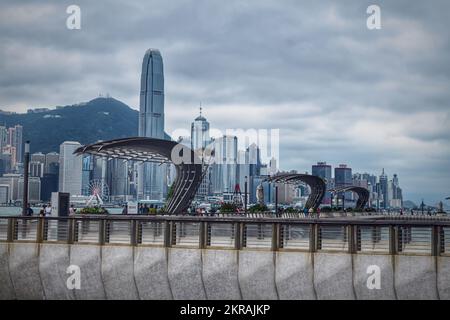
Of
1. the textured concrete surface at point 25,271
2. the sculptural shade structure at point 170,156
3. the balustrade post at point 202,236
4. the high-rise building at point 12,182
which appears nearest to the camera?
the balustrade post at point 202,236

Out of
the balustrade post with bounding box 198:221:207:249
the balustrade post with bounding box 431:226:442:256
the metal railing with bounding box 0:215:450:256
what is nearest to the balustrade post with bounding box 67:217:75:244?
the metal railing with bounding box 0:215:450:256

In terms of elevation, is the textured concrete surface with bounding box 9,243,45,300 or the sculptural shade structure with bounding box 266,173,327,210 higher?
the sculptural shade structure with bounding box 266,173,327,210

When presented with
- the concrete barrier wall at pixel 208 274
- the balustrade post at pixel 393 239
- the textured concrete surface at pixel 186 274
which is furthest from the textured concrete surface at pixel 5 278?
the balustrade post at pixel 393 239

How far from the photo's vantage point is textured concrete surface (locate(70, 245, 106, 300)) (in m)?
22.5

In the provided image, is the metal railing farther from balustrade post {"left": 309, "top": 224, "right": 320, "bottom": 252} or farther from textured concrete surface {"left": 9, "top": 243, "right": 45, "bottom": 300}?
textured concrete surface {"left": 9, "top": 243, "right": 45, "bottom": 300}

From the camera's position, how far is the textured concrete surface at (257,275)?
814 inches

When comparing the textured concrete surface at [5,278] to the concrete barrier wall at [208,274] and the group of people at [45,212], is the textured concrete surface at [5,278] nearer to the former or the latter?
the concrete barrier wall at [208,274]

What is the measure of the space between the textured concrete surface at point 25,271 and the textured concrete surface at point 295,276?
30.2ft

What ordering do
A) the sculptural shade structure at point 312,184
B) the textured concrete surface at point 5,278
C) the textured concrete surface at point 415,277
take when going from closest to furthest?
the textured concrete surface at point 415,277, the textured concrete surface at point 5,278, the sculptural shade structure at point 312,184

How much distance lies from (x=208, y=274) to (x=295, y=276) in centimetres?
301

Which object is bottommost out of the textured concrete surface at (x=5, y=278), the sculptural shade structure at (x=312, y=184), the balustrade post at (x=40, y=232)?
the textured concrete surface at (x=5, y=278)

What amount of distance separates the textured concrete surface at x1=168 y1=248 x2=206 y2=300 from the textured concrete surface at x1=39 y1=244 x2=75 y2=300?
413 cm
